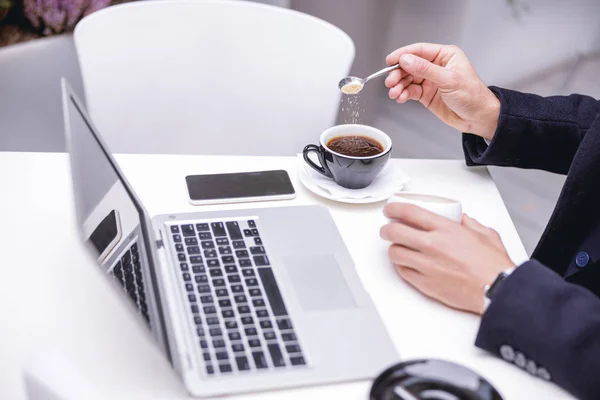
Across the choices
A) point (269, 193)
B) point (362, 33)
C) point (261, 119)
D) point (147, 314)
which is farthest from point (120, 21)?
point (362, 33)

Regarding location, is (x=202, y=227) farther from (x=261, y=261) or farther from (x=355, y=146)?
(x=355, y=146)

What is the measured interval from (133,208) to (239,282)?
158mm

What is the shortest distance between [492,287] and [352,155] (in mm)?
335

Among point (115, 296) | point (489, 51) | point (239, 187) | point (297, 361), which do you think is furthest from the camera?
point (489, 51)

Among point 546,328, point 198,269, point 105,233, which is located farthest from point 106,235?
point 546,328

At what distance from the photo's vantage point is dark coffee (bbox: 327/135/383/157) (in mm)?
1063

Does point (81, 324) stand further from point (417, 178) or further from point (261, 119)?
point (261, 119)

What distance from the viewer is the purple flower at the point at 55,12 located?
187cm

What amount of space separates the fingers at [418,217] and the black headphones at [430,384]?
0.26 m

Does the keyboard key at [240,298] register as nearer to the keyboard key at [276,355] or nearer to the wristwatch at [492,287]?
the keyboard key at [276,355]

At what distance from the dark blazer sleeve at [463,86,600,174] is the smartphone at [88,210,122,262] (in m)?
0.60

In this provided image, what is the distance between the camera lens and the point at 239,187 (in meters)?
1.04

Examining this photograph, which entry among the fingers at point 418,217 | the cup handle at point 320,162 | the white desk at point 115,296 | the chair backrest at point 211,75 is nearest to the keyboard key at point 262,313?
the white desk at point 115,296

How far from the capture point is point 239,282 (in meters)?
0.84
